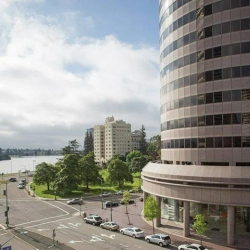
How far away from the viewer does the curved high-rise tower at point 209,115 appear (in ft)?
132

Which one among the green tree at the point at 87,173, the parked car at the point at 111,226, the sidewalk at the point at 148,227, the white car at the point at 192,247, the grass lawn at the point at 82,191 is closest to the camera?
the white car at the point at 192,247

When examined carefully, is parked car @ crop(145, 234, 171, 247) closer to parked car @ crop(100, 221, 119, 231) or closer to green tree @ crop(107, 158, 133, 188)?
parked car @ crop(100, 221, 119, 231)

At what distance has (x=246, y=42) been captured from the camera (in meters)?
40.7

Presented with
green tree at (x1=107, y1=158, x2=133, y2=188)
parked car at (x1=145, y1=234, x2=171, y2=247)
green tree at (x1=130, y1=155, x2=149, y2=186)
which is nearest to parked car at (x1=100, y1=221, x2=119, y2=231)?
parked car at (x1=145, y1=234, x2=171, y2=247)

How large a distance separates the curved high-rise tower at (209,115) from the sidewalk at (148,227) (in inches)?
63.9

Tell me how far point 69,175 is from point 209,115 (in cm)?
4824

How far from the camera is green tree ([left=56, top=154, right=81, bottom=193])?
7881 cm

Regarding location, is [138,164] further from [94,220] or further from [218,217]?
[218,217]

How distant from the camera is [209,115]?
143ft

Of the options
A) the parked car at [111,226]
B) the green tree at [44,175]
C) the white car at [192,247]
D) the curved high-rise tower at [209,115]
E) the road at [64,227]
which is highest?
the curved high-rise tower at [209,115]

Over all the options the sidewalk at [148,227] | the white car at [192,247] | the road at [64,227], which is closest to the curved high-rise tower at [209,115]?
the sidewalk at [148,227]

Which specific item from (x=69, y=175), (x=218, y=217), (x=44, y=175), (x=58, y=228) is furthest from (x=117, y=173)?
(x=218, y=217)

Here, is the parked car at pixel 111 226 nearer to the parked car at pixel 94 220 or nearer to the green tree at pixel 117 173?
the parked car at pixel 94 220

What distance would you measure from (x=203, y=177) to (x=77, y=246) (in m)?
19.5
